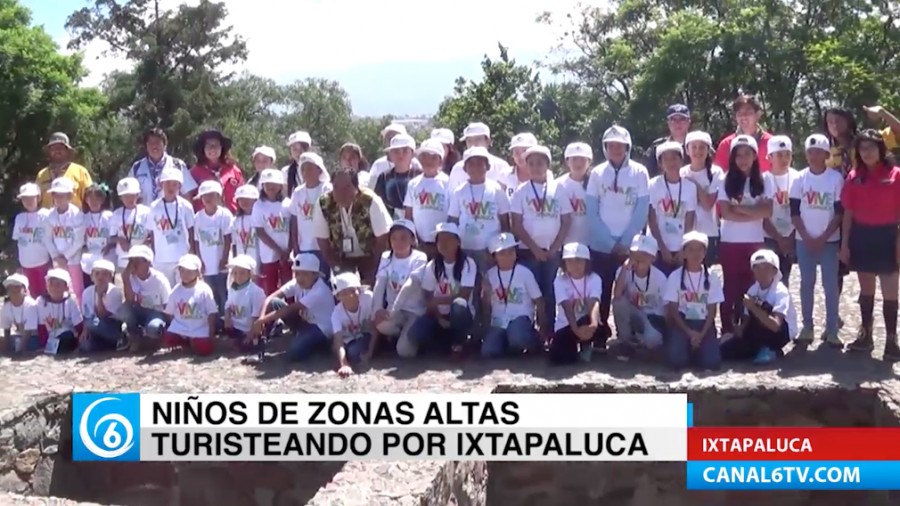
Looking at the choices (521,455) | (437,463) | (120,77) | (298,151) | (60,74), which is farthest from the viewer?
(120,77)

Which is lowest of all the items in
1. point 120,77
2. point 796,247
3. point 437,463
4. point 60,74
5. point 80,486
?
point 80,486

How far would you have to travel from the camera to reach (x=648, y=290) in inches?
303

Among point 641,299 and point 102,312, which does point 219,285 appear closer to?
point 102,312

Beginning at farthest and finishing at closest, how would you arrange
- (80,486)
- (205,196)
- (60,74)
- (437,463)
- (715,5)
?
(715,5) < (60,74) < (205,196) < (80,486) < (437,463)

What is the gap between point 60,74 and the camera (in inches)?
740

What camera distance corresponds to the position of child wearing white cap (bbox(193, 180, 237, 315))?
868 centimetres

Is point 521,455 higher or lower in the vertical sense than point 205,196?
lower

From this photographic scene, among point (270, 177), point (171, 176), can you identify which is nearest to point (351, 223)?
point (270, 177)

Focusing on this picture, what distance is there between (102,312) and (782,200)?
5.96m

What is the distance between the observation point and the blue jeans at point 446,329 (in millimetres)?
7875

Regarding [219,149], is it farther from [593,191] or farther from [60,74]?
[60,74]

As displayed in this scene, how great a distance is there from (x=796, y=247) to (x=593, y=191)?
1.69m

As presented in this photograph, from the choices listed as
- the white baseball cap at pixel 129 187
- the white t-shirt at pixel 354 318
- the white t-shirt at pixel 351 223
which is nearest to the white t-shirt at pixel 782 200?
the white t-shirt at pixel 351 223

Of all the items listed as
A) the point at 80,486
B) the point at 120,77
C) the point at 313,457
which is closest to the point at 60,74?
the point at 120,77
